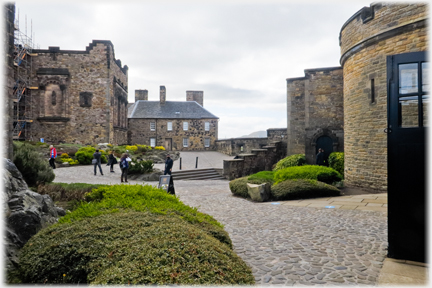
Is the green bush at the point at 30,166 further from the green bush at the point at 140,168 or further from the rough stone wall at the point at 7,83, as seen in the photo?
the green bush at the point at 140,168

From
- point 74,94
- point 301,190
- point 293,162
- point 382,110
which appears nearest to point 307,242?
point 301,190

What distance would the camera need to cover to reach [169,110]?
4388cm

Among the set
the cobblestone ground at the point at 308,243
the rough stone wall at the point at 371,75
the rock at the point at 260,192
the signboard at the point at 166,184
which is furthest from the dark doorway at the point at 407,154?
the signboard at the point at 166,184

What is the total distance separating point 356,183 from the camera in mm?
12562

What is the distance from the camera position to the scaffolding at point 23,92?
27703 mm

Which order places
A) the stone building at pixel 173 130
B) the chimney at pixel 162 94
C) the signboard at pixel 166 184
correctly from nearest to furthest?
the signboard at pixel 166 184, the stone building at pixel 173 130, the chimney at pixel 162 94

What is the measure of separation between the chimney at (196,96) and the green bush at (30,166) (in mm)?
38767

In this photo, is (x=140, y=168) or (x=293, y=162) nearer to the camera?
(x=140, y=168)

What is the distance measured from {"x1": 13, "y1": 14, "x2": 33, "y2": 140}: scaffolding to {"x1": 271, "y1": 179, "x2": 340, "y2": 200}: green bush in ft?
86.4

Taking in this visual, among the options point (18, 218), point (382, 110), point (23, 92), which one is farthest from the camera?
point (23, 92)

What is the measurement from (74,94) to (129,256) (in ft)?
102

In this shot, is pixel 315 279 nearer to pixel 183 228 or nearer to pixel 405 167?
pixel 183 228

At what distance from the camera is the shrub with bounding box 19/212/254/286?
261 centimetres

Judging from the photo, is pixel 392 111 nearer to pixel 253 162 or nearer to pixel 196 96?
pixel 253 162
